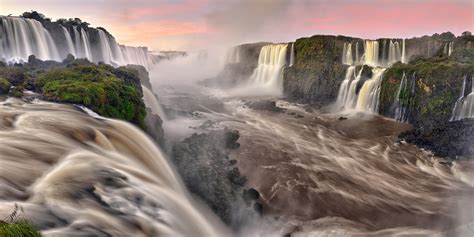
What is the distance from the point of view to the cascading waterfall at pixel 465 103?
29297 mm

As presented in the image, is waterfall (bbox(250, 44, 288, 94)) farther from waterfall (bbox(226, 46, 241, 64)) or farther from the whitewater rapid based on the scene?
the whitewater rapid

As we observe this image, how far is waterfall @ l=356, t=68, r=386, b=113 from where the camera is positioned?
1491 inches

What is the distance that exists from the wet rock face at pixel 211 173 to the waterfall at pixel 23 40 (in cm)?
2651

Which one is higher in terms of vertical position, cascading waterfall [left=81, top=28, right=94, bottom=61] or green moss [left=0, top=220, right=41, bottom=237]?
cascading waterfall [left=81, top=28, right=94, bottom=61]

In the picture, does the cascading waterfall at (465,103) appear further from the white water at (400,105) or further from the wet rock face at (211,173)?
the wet rock face at (211,173)

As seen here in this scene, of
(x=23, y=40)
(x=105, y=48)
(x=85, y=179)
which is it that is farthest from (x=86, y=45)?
(x=85, y=179)

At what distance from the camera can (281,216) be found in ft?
48.3

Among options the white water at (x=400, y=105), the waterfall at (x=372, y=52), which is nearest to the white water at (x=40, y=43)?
the white water at (x=400, y=105)

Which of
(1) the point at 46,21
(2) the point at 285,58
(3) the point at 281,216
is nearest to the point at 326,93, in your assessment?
(2) the point at 285,58

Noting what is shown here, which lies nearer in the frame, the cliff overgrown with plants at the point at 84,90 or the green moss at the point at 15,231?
the green moss at the point at 15,231

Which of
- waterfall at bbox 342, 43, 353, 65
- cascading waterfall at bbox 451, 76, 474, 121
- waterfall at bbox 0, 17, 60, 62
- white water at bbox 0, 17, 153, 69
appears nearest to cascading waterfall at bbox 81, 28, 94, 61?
white water at bbox 0, 17, 153, 69

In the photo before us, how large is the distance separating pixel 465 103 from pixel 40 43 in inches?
1766

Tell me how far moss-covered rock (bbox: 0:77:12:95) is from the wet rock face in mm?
9133

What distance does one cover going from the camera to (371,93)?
38562 mm
